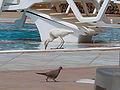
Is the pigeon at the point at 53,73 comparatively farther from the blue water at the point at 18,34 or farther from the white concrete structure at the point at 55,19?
the blue water at the point at 18,34

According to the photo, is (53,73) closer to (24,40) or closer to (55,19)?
Result: (55,19)

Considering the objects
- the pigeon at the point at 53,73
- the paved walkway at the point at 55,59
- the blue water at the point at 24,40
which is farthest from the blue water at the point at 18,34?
the pigeon at the point at 53,73

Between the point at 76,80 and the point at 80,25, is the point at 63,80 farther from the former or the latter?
the point at 80,25

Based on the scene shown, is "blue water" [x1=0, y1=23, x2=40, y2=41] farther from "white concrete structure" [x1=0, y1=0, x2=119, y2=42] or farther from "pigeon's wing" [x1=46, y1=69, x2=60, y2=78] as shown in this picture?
"pigeon's wing" [x1=46, y1=69, x2=60, y2=78]

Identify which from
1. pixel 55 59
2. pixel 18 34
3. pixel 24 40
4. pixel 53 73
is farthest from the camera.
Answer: pixel 18 34

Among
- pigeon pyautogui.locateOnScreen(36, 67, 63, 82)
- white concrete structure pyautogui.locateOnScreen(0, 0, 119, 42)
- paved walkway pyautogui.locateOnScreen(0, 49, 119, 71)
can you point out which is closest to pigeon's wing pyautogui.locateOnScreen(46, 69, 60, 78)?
pigeon pyautogui.locateOnScreen(36, 67, 63, 82)

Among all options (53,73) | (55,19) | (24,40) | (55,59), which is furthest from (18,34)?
(53,73)

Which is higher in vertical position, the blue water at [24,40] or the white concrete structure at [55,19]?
the white concrete structure at [55,19]

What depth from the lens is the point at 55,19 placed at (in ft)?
64.0

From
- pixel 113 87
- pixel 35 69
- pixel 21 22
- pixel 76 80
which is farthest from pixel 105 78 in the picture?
pixel 21 22

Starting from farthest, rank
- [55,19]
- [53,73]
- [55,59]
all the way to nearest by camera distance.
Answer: [55,19]
[55,59]
[53,73]

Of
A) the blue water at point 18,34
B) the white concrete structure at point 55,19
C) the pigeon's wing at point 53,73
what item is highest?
the pigeon's wing at point 53,73

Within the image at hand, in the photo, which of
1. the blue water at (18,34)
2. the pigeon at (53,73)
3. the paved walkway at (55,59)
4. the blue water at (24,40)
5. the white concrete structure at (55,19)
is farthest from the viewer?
the blue water at (18,34)

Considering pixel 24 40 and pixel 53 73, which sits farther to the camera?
pixel 24 40
